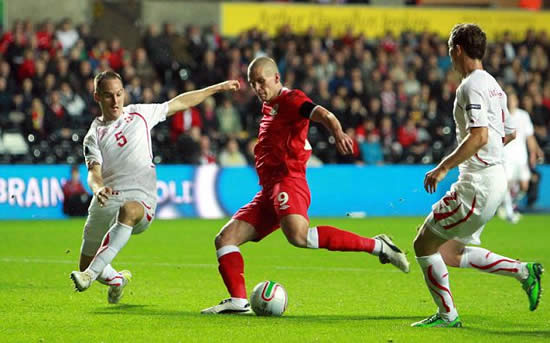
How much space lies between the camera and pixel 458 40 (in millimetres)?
7125

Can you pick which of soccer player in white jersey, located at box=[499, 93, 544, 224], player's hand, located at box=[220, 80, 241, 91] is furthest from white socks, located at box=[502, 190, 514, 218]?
player's hand, located at box=[220, 80, 241, 91]

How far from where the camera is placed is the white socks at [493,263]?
7.51 metres

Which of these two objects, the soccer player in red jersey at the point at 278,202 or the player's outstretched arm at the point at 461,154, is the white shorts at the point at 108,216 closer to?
the soccer player in red jersey at the point at 278,202

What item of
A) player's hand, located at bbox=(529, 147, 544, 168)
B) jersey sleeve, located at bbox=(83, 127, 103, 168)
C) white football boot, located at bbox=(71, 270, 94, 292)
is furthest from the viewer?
player's hand, located at bbox=(529, 147, 544, 168)

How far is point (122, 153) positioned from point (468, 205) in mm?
2893

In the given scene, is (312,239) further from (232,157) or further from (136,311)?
(232,157)

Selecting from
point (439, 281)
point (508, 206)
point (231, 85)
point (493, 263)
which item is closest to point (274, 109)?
point (231, 85)

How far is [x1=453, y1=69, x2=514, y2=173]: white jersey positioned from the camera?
6.95m

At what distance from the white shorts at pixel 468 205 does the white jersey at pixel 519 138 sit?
10.9 metres

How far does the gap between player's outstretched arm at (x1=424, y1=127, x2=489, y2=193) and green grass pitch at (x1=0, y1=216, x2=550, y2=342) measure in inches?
40.3

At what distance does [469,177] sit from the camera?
23.6 ft

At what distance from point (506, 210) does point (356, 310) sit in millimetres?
11871

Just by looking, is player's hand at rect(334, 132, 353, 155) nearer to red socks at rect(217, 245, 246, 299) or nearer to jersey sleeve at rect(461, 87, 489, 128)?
jersey sleeve at rect(461, 87, 489, 128)

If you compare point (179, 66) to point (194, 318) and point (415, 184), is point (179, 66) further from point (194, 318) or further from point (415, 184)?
point (194, 318)
